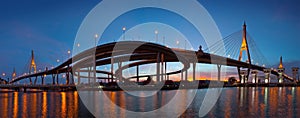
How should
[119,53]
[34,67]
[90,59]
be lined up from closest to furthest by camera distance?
[119,53] < [90,59] < [34,67]

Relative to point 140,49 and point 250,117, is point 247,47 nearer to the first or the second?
point 140,49

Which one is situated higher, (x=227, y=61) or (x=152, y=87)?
(x=227, y=61)

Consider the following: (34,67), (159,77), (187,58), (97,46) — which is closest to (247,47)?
(187,58)

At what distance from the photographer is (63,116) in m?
20.0

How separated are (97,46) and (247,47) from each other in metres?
66.0


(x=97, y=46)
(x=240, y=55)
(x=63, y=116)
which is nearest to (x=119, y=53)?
(x=97, y=46)

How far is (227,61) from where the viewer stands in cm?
11506

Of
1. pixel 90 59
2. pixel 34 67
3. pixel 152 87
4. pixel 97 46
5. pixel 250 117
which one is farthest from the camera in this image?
pixel 34 67

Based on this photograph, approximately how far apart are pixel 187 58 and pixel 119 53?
75.6 feet

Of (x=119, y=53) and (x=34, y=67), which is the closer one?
(x=119, y=53)

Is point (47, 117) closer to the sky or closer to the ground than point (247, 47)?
closer to the ground

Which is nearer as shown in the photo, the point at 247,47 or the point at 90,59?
the point at 90,59

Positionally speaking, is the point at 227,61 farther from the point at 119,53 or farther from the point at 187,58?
the point at 119,53

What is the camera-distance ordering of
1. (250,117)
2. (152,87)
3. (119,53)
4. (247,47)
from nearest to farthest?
1. (250,117)
2. (152,87)
3. (119,53)
4. (247,47)
